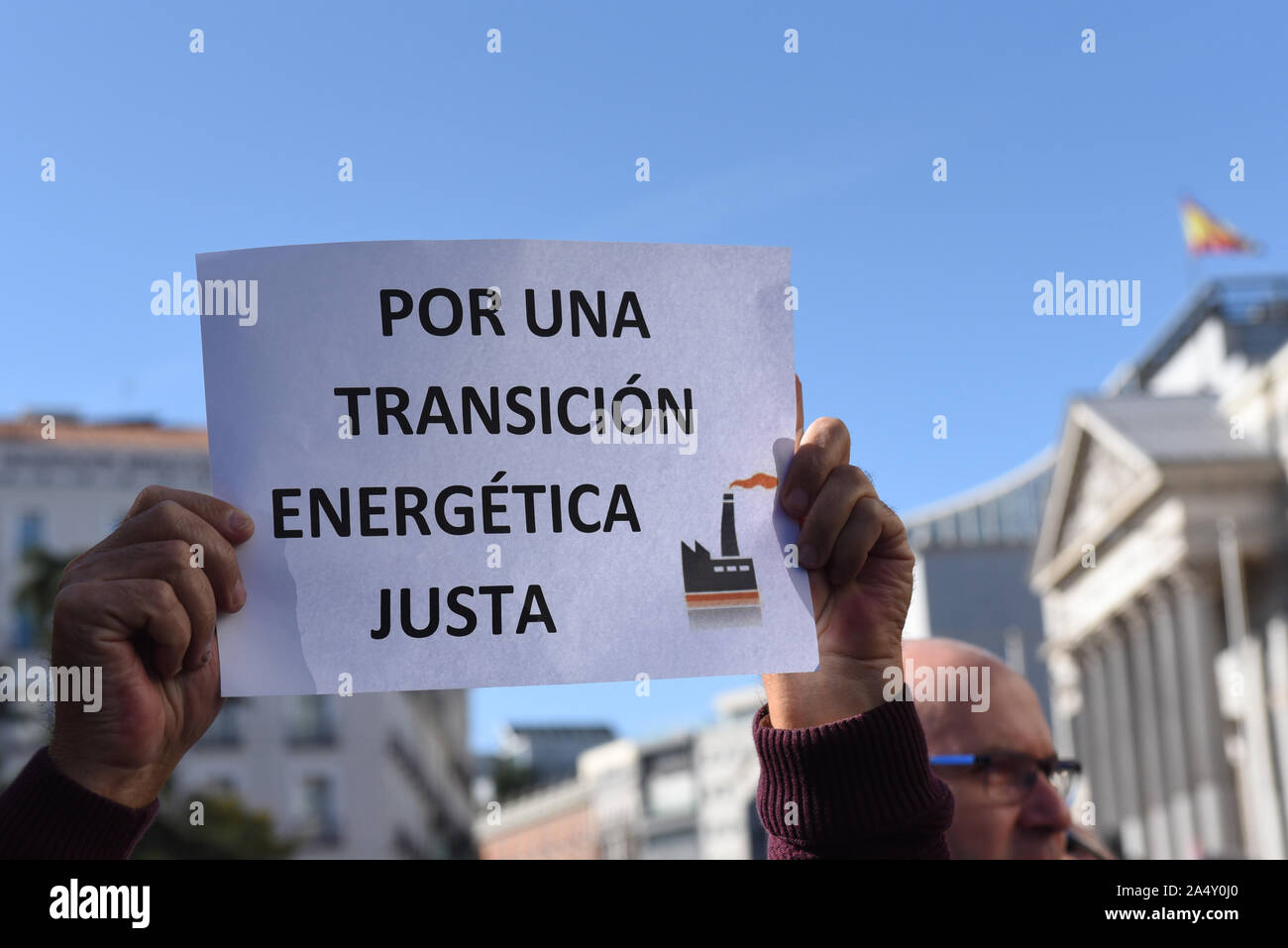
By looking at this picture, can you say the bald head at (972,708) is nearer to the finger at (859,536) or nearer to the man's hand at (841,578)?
A: the man's hand at (841,578)

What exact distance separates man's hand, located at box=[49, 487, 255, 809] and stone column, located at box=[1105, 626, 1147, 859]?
53.8m

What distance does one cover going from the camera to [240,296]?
2143 mm

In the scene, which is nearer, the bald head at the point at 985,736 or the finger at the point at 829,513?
the finger at the point at 829,513

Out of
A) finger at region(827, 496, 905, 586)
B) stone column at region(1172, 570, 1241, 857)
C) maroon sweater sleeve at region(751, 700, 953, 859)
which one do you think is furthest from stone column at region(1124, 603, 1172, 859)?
finger at region(827, 496, 905, 586)

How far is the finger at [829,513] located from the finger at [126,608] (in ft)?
2.45

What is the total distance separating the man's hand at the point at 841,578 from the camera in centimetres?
222

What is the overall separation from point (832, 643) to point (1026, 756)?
150 centimetres

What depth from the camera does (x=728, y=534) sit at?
2.22 metres

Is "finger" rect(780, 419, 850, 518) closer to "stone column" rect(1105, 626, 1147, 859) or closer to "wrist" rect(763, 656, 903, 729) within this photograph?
"wrist" rect(763, 656, 903, 729)

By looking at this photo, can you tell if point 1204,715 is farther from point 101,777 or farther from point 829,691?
point 101,777

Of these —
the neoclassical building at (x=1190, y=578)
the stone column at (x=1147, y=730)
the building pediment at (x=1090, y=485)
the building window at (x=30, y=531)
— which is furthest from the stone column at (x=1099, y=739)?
the building window at (x=30, y=531)

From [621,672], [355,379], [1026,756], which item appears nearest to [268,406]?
[355,379]

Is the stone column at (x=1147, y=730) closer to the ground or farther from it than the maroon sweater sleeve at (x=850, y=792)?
closer to the ground
